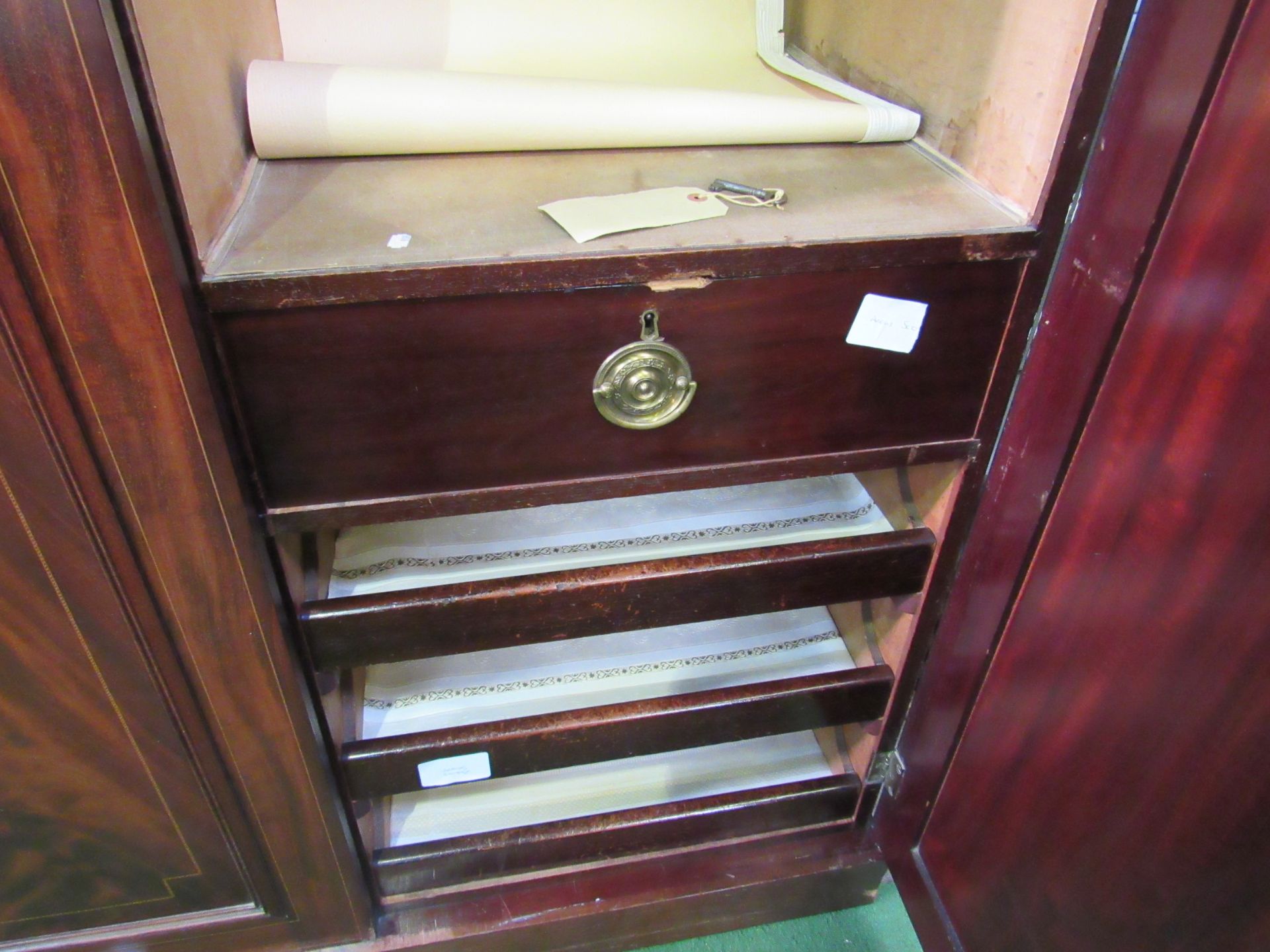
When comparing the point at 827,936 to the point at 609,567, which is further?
the point at 827,936

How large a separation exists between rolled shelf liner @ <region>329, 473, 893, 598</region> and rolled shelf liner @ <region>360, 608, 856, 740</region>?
0.36 ft

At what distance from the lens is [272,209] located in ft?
1.75

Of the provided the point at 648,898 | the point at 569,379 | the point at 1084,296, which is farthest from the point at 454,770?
the point at 1084,296

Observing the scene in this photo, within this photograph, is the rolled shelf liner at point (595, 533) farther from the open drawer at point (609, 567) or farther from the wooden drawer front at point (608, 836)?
the wooden drawer front at point (608, 836)

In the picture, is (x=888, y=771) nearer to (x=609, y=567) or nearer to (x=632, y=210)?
(x=609, y=567)

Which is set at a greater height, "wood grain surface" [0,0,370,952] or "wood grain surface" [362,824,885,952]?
"wood grain surface" [0,0,370,952]

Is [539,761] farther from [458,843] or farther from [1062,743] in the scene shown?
[1062,743]

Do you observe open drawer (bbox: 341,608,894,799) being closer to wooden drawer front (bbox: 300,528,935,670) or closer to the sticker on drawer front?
wooden drawer front (bbox: 300,528,935,670)

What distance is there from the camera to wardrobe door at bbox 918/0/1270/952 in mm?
417

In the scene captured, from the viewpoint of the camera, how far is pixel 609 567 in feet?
2.16

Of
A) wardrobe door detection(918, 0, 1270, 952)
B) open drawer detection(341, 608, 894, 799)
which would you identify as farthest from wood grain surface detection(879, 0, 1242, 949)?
open drawer detection(341, 608, 894, 799)

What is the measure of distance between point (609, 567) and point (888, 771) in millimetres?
408

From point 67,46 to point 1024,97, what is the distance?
52 centimetres

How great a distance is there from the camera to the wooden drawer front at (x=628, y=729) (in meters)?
0.71
